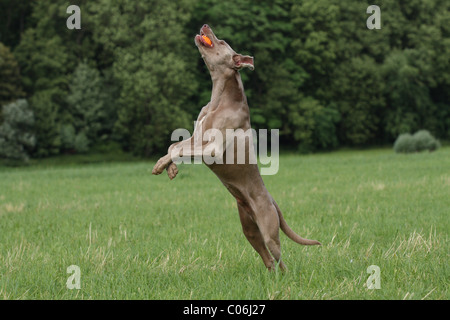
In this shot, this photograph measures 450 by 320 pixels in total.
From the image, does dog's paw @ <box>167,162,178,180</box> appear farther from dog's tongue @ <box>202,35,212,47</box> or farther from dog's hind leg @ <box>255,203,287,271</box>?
dog's tongue @ <box>202,35,212,47</box>

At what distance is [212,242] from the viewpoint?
6.88 m

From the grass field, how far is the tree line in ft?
62.5

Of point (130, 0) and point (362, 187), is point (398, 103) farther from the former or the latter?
point (362, 187)

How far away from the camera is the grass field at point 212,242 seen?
4.58 m

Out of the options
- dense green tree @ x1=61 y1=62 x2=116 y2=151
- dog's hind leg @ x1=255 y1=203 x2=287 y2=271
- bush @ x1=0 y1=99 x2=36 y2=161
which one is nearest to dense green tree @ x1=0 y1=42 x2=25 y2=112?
bush @ x1=0 y1=99 x2=36 y2=161

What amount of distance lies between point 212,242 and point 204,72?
111 feet

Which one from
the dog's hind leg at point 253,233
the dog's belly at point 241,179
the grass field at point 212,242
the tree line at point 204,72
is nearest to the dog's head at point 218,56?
the dog's belly at point 241,179

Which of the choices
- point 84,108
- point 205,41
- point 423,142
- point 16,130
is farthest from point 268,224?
point 84,108

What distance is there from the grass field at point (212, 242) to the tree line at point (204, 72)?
1905 centimetres

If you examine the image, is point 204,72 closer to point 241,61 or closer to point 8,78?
point 8,78

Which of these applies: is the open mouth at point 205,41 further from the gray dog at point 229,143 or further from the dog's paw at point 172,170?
the dog's paw at point 172,170
